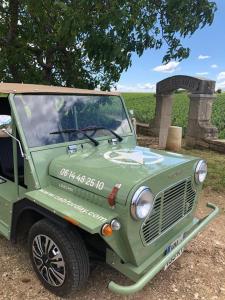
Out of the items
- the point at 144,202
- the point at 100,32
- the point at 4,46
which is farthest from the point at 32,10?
the point at 144,202

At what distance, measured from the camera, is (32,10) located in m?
7.02

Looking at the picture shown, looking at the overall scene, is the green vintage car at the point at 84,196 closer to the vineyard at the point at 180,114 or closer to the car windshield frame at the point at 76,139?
the car windshield frame at the point at 76,139

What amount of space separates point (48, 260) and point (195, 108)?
8.21m

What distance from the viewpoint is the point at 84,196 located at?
2854 mm

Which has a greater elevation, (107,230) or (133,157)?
(133,157)

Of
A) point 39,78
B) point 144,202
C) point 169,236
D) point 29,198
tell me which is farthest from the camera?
point 39,78

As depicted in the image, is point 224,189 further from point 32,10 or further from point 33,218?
point 32,10

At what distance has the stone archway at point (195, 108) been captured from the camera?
32.0 ft

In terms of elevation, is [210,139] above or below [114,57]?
below

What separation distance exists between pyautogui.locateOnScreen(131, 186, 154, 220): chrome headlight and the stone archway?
7469mm

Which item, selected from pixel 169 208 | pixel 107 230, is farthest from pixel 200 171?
pixel 107 230

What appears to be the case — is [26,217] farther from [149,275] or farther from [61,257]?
[149,275]

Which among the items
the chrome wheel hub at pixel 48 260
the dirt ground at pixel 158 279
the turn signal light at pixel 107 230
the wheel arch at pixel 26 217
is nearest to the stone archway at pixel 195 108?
the dirt ground at pixel 158 279

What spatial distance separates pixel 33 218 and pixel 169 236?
144 centimetres
